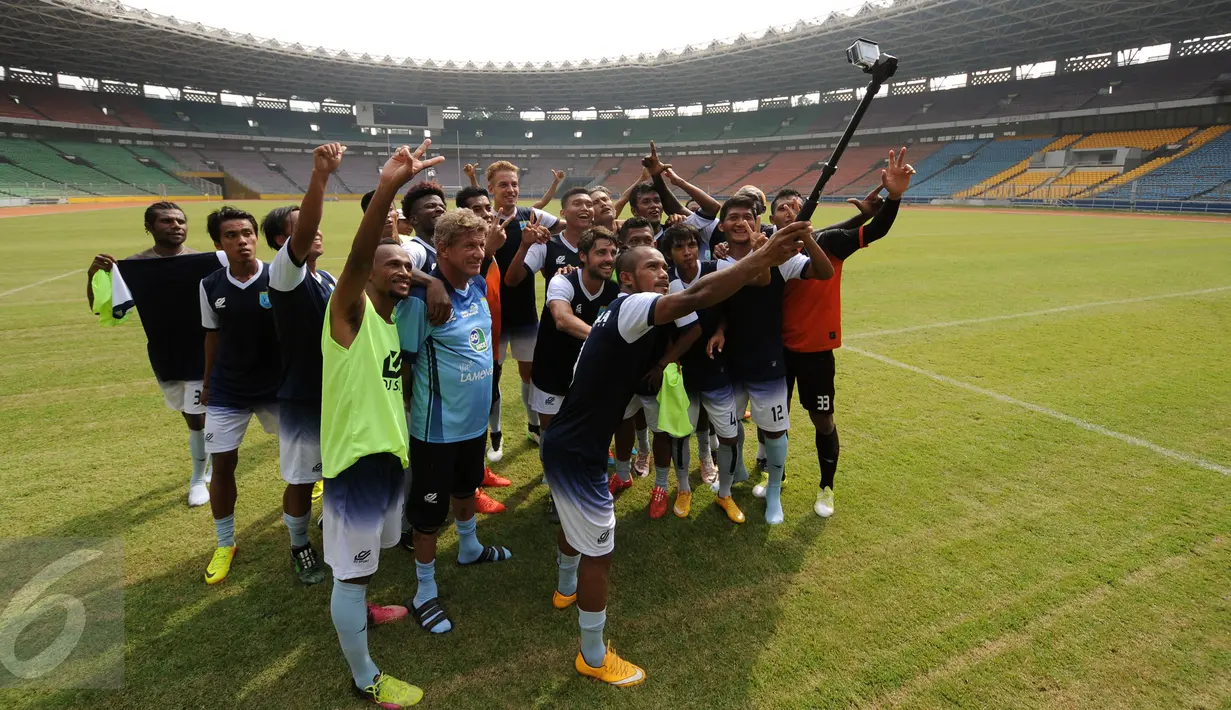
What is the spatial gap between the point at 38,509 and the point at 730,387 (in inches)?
205

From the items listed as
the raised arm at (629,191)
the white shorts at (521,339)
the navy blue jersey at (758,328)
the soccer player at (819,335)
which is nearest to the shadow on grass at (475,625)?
the soccer player at (819,335)

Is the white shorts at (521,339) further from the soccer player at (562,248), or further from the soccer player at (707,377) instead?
the soccer player at (707,377)

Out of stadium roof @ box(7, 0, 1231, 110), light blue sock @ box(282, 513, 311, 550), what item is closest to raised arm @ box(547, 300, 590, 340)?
light blue sock @ box(282, 513, 311, 550)

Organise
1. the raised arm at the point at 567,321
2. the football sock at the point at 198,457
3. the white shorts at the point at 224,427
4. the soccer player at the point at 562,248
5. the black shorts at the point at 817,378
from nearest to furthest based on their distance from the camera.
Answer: the raised arm at the point at 567,321, the white shorts at the point at 224,427, the black shorts at the point at 817,378, the football sock at the point at 198,457, the soccer player at the point at 562,248

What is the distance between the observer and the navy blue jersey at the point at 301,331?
10.2 ft

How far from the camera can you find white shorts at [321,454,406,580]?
2672mm

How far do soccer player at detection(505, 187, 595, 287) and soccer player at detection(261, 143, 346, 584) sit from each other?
1586 millimetres

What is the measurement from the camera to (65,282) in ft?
43.0

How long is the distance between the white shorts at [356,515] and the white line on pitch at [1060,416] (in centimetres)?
639

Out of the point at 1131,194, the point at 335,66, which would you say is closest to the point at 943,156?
the point at 1131,194

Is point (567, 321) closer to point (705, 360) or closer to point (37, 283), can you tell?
point (705, 360)

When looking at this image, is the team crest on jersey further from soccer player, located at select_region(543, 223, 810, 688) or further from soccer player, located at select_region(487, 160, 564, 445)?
soccer player, located at select_region(487, 160, 564, 445)

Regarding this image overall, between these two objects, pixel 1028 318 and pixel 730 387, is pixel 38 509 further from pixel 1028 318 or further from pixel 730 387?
pixel 1028 318

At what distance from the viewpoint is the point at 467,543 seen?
3.88 meters
